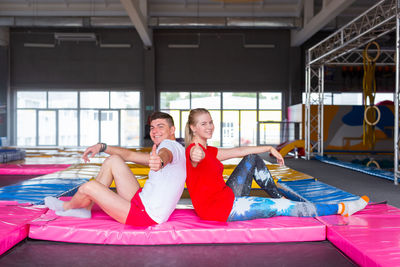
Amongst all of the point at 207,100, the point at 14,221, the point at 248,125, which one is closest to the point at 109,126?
the point at 207,100

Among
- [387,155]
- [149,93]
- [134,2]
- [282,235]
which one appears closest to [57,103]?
[149,93]

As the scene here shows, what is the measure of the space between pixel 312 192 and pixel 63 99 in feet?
42.7

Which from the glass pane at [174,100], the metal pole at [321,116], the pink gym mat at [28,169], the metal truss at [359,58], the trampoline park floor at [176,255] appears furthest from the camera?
the glass pane at [174,100]

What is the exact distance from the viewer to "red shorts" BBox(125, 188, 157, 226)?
2.05m

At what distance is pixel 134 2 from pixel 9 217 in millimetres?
8501

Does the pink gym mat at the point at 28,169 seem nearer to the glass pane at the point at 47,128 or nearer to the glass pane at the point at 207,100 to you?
the glass pane at the point at 207,100

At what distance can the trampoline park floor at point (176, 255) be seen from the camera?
1.86m

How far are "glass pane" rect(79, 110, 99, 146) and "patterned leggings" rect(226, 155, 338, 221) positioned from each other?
1255 centimetres

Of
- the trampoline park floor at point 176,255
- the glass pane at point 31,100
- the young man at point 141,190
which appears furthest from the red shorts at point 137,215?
the glass pane at point 31,100

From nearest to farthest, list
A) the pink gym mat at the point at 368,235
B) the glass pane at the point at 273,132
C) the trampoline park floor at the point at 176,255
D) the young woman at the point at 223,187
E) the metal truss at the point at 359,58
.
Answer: the pink gym mat at the point at 368,235
the trampoline park floor at the point at 176,255
the young woman at the point at 223,187
the metal truss at the point at 359,58
the glass pane at the point at 273,132

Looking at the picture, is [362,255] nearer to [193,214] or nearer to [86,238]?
[193,214]

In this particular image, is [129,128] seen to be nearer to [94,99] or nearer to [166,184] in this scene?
[94,99]

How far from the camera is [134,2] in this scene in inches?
376

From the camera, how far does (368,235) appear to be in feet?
6.64
